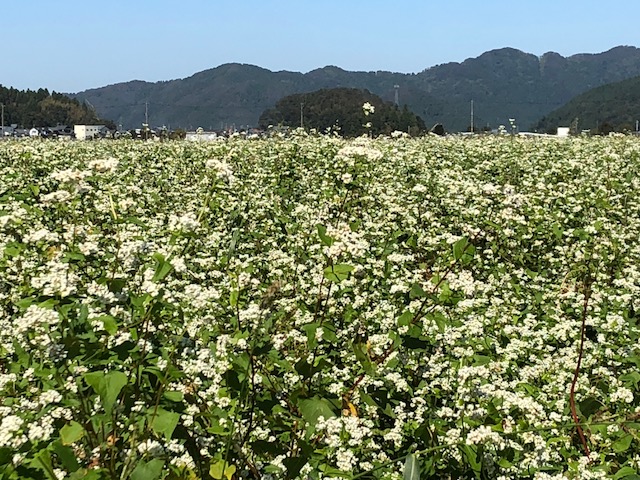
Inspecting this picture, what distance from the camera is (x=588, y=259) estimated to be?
5.50 m

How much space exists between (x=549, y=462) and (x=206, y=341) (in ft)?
5.15

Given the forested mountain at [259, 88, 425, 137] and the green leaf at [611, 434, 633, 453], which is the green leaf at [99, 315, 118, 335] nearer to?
the green leaf at [611, 434, 633, 453]

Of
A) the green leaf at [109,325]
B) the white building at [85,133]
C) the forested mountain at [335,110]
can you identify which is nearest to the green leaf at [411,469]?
the green leaf at [109,325]

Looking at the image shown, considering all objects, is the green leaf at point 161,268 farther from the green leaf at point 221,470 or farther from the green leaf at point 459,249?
the green leaf at point 459,249

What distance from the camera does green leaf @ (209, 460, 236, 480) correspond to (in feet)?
7.47

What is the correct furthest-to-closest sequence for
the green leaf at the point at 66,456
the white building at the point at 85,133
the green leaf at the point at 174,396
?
the white building at the point at 85,133
the green leaf at the point at 174,396
the green leaf at the point at 66,456

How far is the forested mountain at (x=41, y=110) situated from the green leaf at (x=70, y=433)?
92.6 m

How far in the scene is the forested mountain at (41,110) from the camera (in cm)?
9369

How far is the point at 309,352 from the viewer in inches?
131

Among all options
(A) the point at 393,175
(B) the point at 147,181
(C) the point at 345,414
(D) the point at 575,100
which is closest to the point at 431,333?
(C) the point at 345,414

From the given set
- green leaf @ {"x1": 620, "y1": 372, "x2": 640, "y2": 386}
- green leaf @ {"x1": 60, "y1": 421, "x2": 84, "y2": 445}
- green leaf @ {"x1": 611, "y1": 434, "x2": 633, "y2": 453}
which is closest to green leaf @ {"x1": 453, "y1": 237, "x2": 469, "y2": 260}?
green leaf @ {"x1": 611, "y1": 434, "x2": 633, "y2": 453}

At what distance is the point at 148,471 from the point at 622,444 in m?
1.96

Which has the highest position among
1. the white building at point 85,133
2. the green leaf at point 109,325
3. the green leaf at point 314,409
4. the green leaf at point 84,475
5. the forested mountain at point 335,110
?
the forested mountain at point 335,110

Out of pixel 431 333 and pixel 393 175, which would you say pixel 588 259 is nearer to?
pixel 431 333
